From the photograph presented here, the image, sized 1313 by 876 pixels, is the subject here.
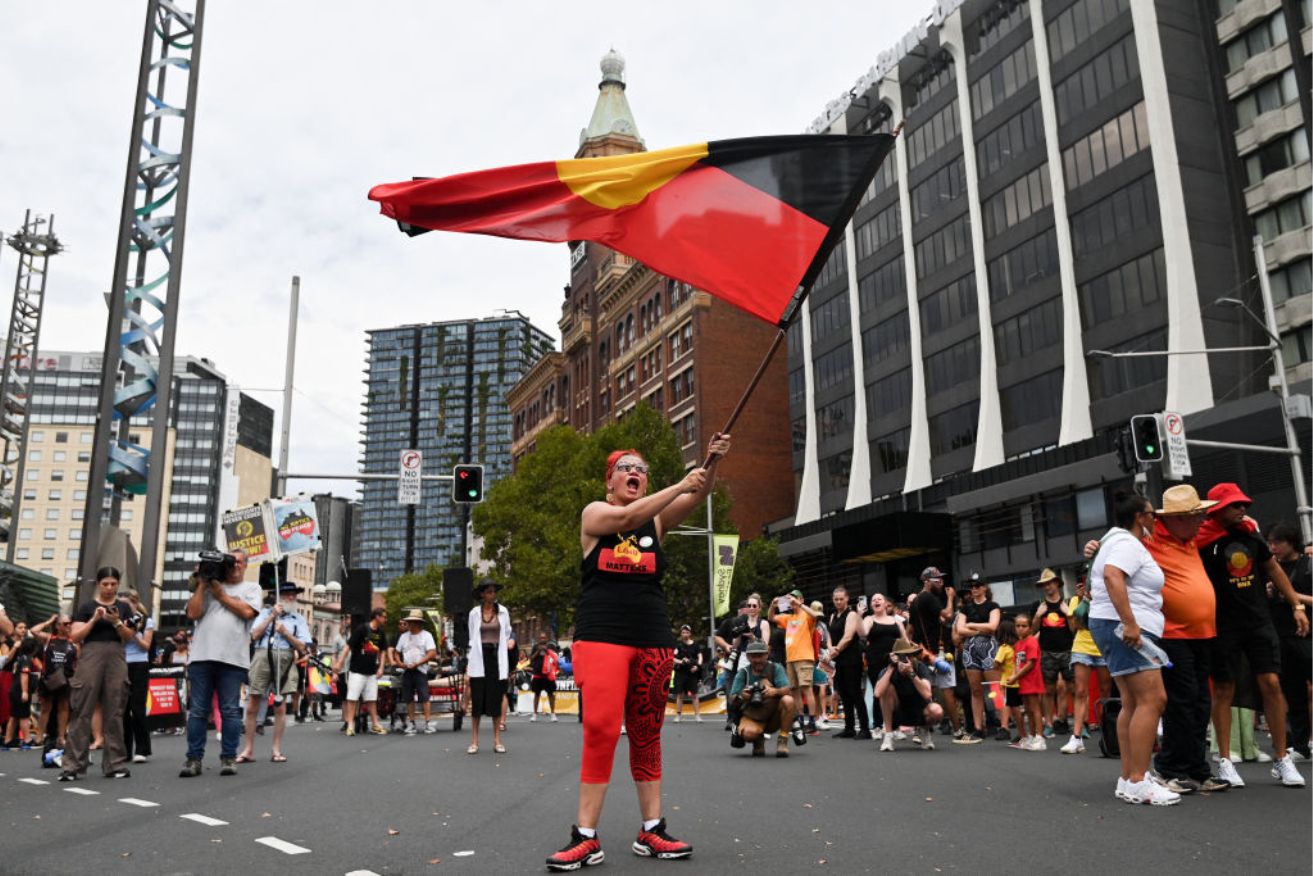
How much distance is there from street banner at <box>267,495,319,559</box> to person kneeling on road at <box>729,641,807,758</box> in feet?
37.5

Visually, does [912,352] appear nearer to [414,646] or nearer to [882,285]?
[882,285]

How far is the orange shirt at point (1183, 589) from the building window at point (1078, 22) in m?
39.4

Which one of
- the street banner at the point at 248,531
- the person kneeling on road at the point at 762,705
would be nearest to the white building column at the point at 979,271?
the street banner at the point at 248,531

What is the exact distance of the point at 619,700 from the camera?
504cm

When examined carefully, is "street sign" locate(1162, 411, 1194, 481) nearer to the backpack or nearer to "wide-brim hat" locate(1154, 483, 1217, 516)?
the backpack

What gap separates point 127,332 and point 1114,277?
35893mm

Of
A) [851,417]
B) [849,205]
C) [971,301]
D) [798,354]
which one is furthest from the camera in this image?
[798,354]

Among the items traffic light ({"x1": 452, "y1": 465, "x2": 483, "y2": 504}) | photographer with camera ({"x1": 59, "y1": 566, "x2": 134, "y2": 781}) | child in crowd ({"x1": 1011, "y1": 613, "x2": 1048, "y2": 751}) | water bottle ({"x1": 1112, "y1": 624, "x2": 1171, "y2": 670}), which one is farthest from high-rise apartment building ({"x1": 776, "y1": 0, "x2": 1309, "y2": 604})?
A: photographer with camera ({"x1": 59, "y1": 566, "x2": 134, "y2": 781})

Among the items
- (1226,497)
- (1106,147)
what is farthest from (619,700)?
(1106,147)

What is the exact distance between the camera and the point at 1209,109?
39.4 metres

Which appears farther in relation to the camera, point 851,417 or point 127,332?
point 851,417

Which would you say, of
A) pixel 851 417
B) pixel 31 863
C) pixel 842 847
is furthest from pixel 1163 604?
pixel 851 417

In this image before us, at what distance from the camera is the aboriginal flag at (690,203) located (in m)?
6.33

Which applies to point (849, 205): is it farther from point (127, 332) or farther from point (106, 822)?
point (127, 332)
